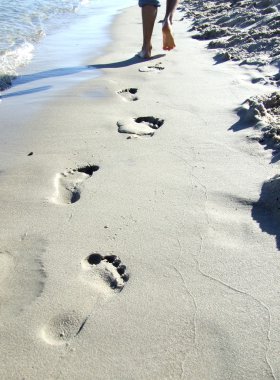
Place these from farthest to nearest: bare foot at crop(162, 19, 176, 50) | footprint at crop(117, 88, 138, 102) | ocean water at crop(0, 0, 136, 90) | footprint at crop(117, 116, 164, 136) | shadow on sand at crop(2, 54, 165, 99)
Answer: ocean water at crop(0, 0, 136, 90)
bare foot at crop(162, 19, 176, 50)
shadow on sand at crop(2, 54, 165, 99)
footprint at crop(117, 88, 138, 102)
footprint at crop(117, 116, 164, 136)

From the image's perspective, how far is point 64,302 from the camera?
1.64 metres

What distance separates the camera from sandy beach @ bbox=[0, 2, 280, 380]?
4.68ft

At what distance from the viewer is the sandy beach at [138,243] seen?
1427mm

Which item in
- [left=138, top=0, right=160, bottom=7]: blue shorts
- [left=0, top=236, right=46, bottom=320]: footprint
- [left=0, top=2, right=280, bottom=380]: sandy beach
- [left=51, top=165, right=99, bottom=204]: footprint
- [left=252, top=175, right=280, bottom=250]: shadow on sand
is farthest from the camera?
[left=138, top=0, right=160, bottom=7]: blue shorts

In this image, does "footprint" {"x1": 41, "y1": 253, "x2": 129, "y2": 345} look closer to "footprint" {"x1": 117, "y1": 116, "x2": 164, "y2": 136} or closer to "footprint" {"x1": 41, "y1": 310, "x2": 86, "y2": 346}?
"footprint" {"x1": 41, "y1": 310, "x2": 86, "y2": 346}

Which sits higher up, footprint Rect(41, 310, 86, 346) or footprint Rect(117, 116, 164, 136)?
footprint Rect(41, 310, 86, 346)

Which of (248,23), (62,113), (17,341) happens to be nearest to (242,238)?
(17,341)

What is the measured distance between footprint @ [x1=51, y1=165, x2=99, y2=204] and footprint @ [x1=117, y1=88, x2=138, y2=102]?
1.47 metres

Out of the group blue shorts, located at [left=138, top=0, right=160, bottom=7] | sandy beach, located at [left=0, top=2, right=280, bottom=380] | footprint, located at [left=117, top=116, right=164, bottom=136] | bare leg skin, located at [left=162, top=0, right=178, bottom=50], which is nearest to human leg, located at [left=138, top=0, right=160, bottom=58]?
blue shorts, located at [left=138, top=0, right=160, bottom=7]

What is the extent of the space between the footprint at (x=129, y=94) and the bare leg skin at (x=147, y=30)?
147 centimetres

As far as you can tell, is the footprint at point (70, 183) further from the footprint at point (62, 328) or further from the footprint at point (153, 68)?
the footprint at point (153, 68)

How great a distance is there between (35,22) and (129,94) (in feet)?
16.9

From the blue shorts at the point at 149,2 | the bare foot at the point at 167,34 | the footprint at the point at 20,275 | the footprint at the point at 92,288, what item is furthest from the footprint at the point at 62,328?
the blue shorts at the point at 149,2

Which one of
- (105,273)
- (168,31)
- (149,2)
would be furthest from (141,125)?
(149,2)
